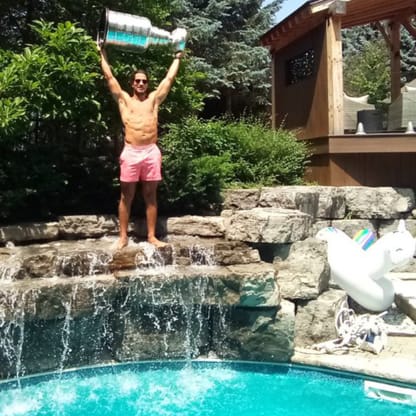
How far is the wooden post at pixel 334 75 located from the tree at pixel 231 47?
143 inches

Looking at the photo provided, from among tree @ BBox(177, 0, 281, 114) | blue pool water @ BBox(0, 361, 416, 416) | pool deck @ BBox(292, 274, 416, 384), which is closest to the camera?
blue pool water @ BBox(0, 361, 416, 416)

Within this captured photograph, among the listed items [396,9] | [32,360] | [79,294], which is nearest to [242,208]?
[79,294]

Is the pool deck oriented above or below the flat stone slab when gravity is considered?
below

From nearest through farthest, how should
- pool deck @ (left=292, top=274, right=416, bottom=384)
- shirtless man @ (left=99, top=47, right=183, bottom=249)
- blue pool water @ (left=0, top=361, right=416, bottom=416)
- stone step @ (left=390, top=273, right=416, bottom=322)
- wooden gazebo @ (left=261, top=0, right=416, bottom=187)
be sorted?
1. blue pool water @ (left=0, top=361, right=416, bottom=416)
2. pool deck @ (left=292, top=274, right=416, bottom=384)
3. shirtless man @ (left=99, top=47, right=183, bottom=249)
4. stone step @ (left=390, top=273, right=416, bottom=322)
5. wooden gazebo @ (left=261, top=0, right=416, bottom=187)

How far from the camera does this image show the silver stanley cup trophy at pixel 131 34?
5.00m

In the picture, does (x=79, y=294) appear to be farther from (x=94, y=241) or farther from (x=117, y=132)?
(x=117, y=132)

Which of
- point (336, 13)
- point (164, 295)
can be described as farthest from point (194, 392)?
point (336, 13)

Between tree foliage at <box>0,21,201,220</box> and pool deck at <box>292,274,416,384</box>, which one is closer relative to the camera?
pool deck at <box>292,274,416,384</box>

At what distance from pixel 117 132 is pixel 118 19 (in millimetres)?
1976

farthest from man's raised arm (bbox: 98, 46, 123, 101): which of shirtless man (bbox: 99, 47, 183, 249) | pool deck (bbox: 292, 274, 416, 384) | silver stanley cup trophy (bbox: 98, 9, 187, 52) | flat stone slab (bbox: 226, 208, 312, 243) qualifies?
pool deck (bbox: 292, 274, 416, 384)

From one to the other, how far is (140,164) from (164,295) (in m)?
1.31

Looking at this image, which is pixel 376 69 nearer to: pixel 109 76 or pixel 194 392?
pixel 109 76

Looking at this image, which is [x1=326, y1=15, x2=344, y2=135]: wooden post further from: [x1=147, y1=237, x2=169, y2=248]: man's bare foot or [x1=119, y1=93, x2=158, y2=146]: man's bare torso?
[x1=147, y1=237, x2=169, y2=248]: man's bare foot

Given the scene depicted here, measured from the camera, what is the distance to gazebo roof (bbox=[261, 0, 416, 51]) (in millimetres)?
7707
